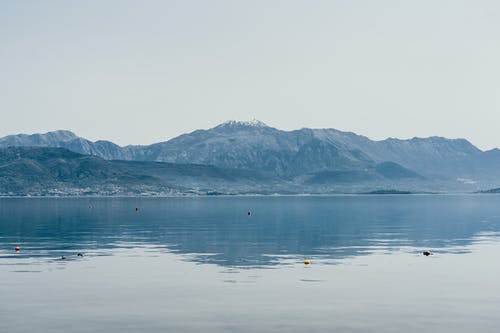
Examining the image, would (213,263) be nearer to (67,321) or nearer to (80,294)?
(80,294)

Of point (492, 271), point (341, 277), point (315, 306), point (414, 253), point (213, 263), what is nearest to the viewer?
point (315, 306)

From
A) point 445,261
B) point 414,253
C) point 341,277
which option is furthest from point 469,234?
point 341,277

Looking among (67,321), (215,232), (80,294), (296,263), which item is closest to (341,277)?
(296,263)

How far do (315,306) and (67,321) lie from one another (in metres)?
18.1

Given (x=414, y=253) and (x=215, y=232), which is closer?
(x=414, y=253)

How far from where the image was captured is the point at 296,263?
82938mm

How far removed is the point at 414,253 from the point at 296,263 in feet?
68.0

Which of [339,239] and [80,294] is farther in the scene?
[339,239]

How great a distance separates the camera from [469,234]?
443ft

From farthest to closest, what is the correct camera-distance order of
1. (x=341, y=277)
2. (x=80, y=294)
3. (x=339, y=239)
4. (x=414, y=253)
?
(x=339, y=239) → (x=414, y=253) → (x=341, y=277) → (x=80, y=294)

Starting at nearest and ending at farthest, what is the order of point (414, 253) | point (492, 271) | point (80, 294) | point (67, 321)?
point (67, 321) < point (80, 294) < point (492, 271) < point (414, 253)

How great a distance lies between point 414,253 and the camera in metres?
95.9

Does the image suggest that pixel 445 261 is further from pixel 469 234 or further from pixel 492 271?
pixel 469 234

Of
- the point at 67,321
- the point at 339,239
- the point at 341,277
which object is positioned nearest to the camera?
the point at 67,321
